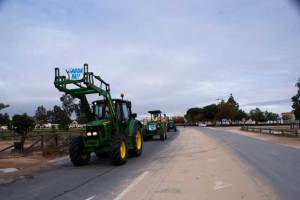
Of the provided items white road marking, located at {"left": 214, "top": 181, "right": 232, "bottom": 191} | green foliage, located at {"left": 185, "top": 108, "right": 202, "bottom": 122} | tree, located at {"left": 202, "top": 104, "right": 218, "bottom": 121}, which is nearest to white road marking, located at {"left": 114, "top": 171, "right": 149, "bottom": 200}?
white road marking, located at {"left": 214, "top": 181, "right": 232, "bottom": 191}

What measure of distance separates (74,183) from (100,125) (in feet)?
17.2

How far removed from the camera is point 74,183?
12.6 meters

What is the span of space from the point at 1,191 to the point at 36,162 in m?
8.55

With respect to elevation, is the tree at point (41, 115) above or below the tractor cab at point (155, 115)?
above

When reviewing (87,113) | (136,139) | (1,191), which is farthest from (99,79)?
(1,191)

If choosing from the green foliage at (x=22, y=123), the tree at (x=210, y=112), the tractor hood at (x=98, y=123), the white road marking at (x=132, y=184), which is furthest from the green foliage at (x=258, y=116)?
the white road marking at (x=132, y=184)

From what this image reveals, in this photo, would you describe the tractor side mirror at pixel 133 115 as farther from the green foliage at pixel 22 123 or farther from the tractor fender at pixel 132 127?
the green foliage at pixel 22 123

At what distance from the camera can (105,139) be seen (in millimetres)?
17828

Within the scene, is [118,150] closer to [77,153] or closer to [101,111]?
[77,153]

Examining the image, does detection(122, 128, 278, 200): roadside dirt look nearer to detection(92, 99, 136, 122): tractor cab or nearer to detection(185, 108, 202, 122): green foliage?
detection(92, 99, 136, 122): tractor cab

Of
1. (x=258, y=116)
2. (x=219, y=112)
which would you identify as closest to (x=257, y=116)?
(x=258, y=116)

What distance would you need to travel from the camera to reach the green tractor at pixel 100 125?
17141 millimetres

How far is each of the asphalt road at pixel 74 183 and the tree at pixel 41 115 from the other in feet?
433

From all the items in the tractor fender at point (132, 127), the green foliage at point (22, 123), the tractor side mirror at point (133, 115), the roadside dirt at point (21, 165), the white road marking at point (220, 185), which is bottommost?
the white road marking at point (220, 185)
